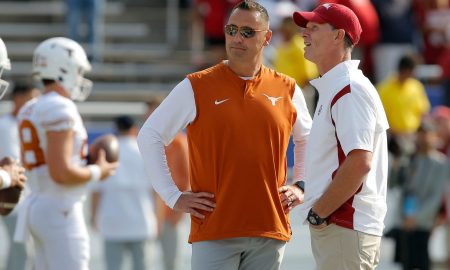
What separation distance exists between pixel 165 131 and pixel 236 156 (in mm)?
417

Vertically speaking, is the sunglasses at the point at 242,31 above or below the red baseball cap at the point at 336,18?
below

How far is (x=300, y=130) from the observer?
6586 mm

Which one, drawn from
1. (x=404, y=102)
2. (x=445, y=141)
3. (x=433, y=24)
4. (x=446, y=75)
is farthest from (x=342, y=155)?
(x=433, y=24)

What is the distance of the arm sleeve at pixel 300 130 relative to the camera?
21.4 ft

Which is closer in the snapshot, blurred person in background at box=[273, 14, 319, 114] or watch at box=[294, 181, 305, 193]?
watch at box=[294, 181, 305, 193]

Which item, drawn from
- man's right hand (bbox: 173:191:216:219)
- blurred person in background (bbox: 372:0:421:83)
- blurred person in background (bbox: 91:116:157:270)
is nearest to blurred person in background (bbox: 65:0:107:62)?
blurred person in background (bbox: 372:0:421:83)

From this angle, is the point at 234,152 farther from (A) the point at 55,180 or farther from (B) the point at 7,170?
(A) the point at 55,180

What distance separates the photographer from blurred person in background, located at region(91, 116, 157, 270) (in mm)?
11188

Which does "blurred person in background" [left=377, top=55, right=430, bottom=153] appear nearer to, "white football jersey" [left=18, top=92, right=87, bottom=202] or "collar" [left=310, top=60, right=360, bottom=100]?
"white football jersey" [left=18, top=92, right=87, bottom=202]

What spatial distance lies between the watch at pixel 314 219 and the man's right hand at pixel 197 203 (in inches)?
19.3

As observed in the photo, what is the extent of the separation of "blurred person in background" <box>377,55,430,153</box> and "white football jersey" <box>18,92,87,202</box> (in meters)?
7.39

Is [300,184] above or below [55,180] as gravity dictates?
above

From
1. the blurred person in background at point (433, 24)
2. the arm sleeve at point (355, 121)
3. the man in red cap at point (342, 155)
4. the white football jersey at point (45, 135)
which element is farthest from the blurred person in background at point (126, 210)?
the blurred person in background at point (433, 24)

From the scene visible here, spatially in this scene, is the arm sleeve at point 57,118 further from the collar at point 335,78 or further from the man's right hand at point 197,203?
the collar at point 335,78
